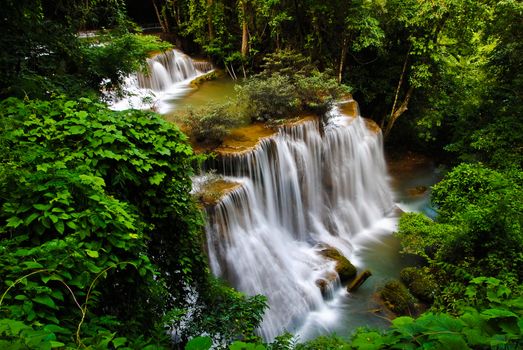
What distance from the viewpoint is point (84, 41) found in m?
7.77

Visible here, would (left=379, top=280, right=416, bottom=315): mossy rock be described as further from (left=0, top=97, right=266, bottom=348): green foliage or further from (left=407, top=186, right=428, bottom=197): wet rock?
(left=407, top=186, right=428, bottom=197): wet rock

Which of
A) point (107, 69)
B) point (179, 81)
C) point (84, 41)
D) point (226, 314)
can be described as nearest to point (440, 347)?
point (226, 314)

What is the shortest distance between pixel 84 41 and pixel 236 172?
13.8 feet

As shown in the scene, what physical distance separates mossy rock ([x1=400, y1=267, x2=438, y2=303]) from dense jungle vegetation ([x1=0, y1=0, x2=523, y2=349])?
0.13ft

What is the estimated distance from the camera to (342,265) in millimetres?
9539

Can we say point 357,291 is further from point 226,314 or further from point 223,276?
point 226,314

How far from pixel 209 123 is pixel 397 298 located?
5825mm

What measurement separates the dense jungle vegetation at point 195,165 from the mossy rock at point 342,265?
1287mm

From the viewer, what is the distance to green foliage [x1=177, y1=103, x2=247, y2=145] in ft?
29.4

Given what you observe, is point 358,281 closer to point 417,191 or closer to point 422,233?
point 422,233

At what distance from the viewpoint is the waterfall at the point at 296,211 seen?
8.27m

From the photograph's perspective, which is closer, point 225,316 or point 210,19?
point 225,316

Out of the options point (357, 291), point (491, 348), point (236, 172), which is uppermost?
point (491, 348)

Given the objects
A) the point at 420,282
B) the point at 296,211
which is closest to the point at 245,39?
the point at 296,211
